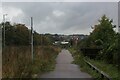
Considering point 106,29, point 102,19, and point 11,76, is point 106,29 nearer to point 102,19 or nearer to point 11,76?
point 102,19

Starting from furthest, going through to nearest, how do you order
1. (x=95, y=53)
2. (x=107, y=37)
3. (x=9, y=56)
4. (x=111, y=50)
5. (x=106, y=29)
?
(x=106, y=29)
(x=107, y=37)
(x=95, y=53)
(x=111, y=50)
(x=9, y=56)

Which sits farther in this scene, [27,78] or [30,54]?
[30,54]

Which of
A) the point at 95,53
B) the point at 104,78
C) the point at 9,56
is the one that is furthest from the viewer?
the point at 95,53

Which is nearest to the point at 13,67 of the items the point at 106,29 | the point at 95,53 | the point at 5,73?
the point at 5,73

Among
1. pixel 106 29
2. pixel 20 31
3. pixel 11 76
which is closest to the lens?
pixel 11 76

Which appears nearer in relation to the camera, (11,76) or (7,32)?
(11,76)

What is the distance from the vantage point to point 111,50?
2722 centimetres

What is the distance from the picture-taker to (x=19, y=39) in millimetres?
65750

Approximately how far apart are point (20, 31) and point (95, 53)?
33879mm

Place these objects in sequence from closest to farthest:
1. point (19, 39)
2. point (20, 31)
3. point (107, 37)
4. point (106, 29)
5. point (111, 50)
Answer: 1. point (111, 50)
2. point (107, 37)
3. point (106, 29)
4. point (19, 39)
5. point (20, 31)

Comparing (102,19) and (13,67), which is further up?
(102,19)

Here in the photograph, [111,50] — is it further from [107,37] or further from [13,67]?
[107,37]

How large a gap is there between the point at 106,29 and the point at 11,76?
137 ft

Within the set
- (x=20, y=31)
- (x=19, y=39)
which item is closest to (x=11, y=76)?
(x=19, y=39)
